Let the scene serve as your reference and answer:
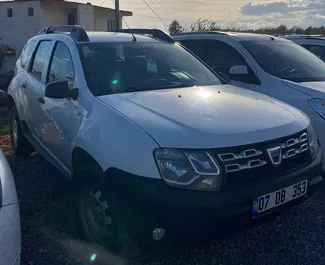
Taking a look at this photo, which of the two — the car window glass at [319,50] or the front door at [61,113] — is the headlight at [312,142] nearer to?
the front door at [61,113]

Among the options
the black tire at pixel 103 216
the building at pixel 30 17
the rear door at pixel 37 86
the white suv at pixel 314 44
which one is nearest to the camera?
the black tire at pixel 103 216

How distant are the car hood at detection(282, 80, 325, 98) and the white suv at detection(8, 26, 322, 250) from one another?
3.34 ft

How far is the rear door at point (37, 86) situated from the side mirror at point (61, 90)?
0.87m

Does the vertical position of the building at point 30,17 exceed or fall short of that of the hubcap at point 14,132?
it exceeds it

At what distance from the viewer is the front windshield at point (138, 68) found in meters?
3.82

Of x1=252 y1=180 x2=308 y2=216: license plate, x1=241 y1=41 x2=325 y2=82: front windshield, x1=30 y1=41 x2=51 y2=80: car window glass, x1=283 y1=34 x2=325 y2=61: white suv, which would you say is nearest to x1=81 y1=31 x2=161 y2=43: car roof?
x1=30 y1=41 x2=51 y2=80: car window glass

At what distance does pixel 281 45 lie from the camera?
611cm

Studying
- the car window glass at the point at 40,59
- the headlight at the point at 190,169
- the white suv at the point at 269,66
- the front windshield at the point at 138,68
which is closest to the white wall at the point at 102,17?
the white suv at the point at 269,66

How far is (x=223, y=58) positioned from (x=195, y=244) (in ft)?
12.3

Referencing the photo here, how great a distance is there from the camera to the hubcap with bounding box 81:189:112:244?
3.12 m

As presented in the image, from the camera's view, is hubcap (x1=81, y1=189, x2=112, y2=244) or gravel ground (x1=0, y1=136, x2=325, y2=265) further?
gravel ground (x1=0, y1=136, x2=325, y2=265)

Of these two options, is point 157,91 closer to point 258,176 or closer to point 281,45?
point 258,176

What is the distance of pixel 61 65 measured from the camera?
14.2 ft

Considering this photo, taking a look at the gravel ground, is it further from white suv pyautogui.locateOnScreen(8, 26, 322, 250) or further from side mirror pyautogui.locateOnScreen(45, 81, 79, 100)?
side mirror pyautogui.locateOnScreen(45, 81, 79, 100)
